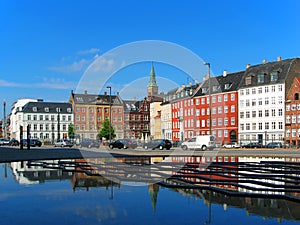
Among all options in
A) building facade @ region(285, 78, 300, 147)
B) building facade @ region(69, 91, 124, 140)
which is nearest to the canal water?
building facade @ region(69, 91, 124, 140)

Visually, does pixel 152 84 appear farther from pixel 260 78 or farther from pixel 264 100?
pixel 260 78

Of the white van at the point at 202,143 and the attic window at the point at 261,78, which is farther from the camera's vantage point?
the attic window at the point at 261,78

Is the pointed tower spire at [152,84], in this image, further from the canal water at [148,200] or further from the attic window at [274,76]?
the attic window at [274,76]

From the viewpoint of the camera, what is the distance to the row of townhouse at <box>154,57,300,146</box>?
70375 mm

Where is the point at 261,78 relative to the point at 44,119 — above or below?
above

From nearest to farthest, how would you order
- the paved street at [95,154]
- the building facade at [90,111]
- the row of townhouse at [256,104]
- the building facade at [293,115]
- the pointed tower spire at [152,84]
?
the pointed tower spire at [152,84] < the building facade at [90,111] < the paved street at [95,154] < the building facade at [293,115] < the row of townhouse at [256,104]

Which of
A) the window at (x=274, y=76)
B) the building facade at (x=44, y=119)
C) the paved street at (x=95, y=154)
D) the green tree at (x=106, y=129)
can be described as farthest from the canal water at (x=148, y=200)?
the building facade at (x=44, y=119)

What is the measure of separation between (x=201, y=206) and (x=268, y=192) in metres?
2.81

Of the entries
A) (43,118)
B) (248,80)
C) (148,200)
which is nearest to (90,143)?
(248,80)

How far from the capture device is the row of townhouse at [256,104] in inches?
2771

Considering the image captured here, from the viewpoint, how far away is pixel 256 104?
78.7m

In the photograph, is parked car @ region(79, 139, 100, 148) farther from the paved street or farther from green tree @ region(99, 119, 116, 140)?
the paved street

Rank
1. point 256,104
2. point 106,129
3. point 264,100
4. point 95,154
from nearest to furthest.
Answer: point 95,154
point 106,129
point 264,100
point 256,104

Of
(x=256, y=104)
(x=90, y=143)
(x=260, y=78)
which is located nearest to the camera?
(x=90, y=143)
